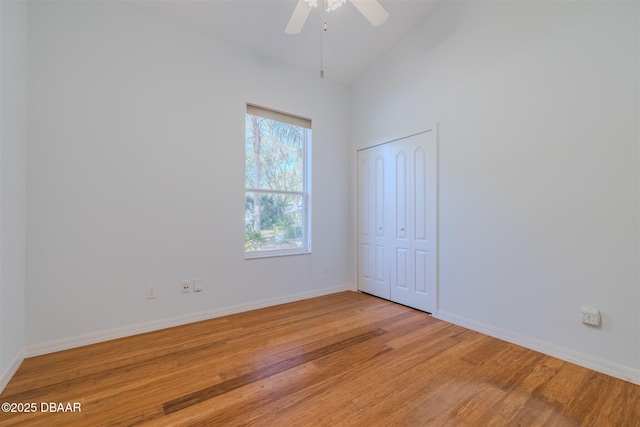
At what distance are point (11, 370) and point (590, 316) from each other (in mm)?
4159

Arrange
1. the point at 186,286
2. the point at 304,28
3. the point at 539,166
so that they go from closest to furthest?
the point at 539,166
the point at 186,286
the point at 304,28

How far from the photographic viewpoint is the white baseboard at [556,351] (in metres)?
1.91

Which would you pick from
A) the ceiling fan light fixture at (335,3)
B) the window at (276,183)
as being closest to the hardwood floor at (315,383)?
the window at (276,183)

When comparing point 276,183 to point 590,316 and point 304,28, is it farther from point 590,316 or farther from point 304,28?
point 590,316

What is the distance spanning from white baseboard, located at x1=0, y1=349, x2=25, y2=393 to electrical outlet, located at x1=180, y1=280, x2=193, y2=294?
1.16m

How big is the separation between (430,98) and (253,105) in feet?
6.80

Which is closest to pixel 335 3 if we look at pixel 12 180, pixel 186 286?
pixel 12 180

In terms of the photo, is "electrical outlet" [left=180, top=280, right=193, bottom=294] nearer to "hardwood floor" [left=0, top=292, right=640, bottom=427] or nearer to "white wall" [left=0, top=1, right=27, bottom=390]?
"hardwood floor" [left=0, top=292, right=640, bottom=427]

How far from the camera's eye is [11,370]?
1889 mm

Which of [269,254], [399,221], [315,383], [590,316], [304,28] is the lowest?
[315,383]

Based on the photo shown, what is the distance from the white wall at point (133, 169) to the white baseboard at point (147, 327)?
0.03 meters

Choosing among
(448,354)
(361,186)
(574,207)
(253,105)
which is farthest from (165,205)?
(574,207)

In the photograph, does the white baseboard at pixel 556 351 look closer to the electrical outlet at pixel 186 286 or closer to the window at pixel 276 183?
the window at pixel 276 183

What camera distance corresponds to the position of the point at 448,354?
87.7 inches
